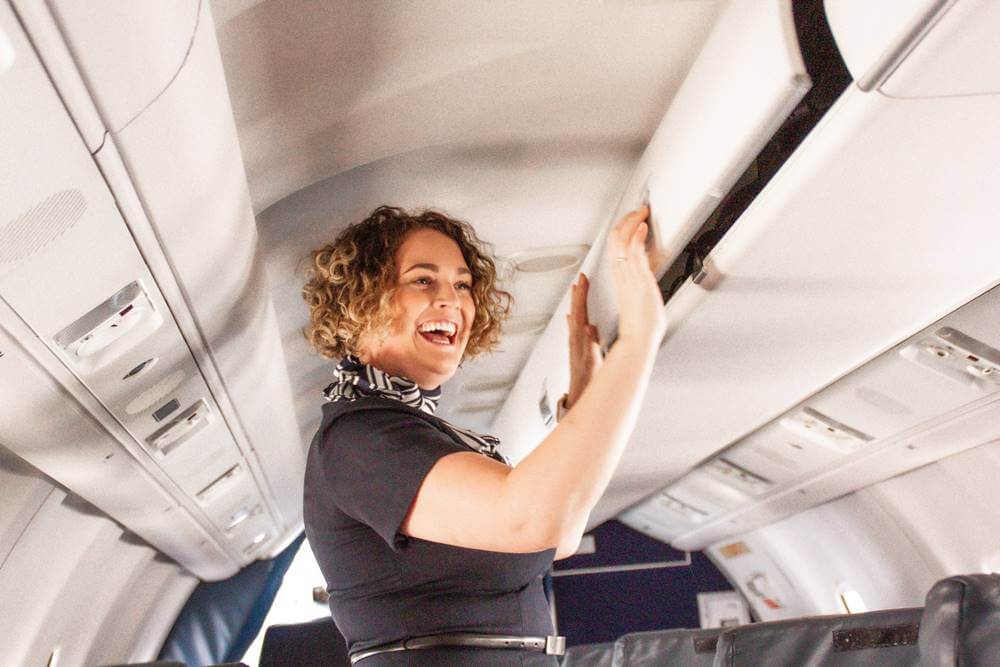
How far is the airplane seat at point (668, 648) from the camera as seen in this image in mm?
3828

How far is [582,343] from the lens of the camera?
3373 mm

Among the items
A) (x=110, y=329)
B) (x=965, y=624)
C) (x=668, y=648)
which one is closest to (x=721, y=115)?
(x=965, y=624)

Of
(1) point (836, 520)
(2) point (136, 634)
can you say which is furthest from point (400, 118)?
(2) point (136, 634)

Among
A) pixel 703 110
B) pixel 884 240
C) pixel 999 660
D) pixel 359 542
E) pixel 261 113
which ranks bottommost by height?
pixel 999 660

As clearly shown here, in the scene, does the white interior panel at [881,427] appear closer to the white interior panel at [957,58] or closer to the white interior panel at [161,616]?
the white interior panel at [957,58]

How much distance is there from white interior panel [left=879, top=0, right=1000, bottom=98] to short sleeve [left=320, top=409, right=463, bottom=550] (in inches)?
38.7

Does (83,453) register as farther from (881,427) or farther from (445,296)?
(881,427)

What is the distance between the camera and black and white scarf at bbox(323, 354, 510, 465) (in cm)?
203

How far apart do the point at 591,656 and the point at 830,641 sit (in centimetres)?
293

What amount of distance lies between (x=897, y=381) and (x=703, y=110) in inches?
73.2

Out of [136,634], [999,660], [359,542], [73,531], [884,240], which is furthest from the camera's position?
[136,634]

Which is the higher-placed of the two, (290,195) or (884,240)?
(290,195)

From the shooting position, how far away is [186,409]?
3.87 m

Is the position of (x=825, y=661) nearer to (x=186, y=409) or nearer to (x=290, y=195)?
(x=290, y=195)
